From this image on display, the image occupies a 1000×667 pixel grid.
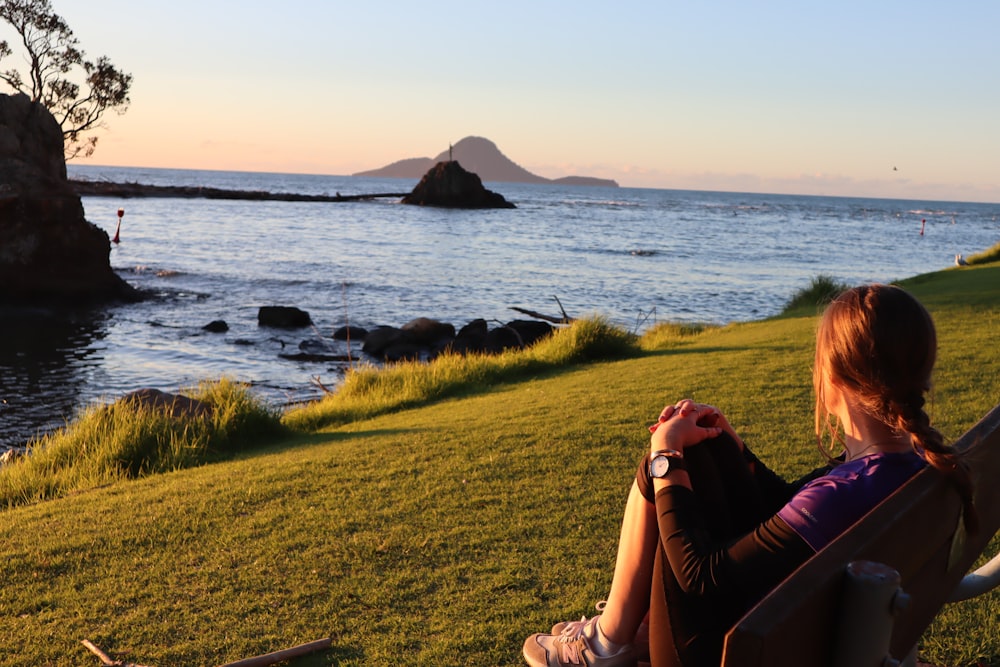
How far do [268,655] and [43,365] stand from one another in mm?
16017

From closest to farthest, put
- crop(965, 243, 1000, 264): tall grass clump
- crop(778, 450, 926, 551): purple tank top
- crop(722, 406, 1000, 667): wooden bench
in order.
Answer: crop(722, 406, 1000, 667): wooden bench → crop(778, 450, 926, 551): purple tank top → crop(965, 243, 1000, 264): tall grass clump

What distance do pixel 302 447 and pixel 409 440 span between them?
123cm

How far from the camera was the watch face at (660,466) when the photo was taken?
235cm

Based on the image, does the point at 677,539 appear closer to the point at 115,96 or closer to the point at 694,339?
the point at 694,339

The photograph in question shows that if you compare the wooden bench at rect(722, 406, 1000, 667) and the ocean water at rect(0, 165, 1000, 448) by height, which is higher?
the wooden bench at rect(722, 406, 1000, 667)

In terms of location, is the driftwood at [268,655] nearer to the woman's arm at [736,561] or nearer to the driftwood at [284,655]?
the driftwood at [284,655]

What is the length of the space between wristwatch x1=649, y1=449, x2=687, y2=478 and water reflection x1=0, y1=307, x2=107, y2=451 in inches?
423

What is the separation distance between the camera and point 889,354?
7.14 ft

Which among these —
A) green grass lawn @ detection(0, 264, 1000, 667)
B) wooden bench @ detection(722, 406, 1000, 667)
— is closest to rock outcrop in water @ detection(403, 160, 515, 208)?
green grass lawn @ detection(0, 264, 1000, 667)

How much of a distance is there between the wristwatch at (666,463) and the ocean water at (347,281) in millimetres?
11768

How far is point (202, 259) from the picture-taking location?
130 feet

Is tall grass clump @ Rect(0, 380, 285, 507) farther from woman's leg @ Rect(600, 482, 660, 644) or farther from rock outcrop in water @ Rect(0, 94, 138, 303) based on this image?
rock outcrop in water @ Rect(0, 94, 138, 303)

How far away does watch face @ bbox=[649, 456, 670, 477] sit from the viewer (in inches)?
92.6

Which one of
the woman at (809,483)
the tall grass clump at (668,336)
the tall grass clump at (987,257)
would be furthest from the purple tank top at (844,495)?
the tall grass clump at (987,257)
